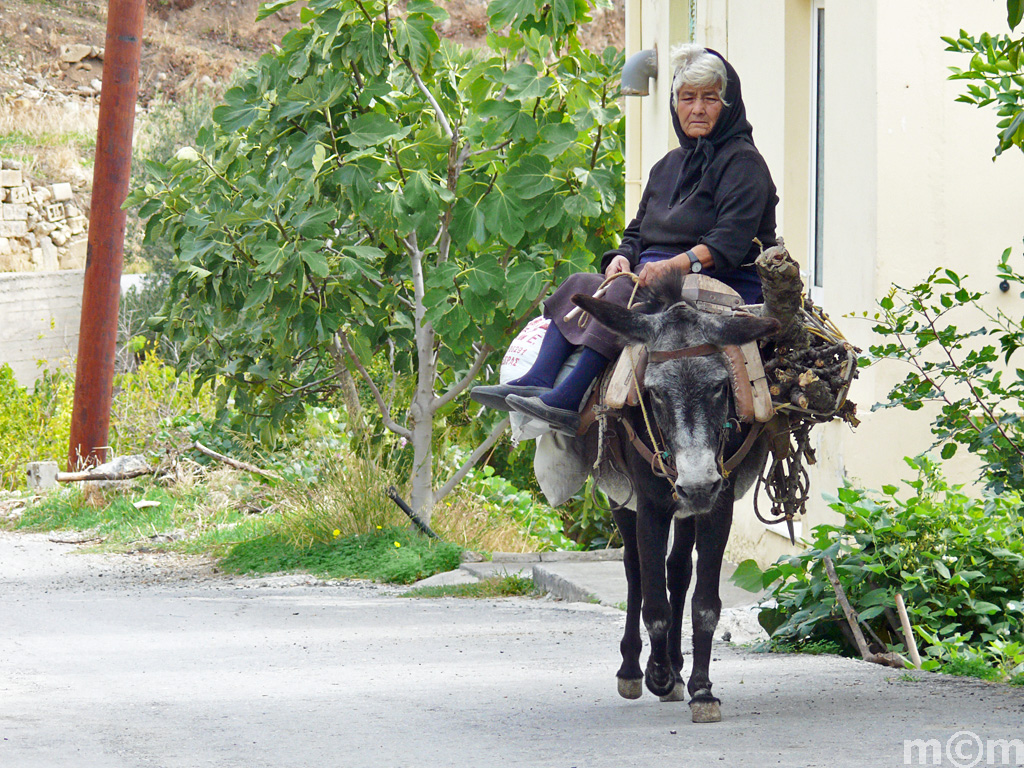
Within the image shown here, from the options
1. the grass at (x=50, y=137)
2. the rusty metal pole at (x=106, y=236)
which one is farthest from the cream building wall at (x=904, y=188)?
the grass at (x=50, y=137)

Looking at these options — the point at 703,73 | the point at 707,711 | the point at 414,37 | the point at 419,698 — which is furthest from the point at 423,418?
the point at 707,711

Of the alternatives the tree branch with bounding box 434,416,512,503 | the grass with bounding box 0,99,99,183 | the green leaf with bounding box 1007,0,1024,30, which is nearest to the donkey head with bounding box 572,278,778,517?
the green leaf with bounding box 1007,0,1024,30

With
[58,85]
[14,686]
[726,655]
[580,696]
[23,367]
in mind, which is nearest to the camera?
[580,696]

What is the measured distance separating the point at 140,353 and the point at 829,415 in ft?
67.7

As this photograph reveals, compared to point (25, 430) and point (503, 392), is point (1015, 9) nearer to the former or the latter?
point (503, 392)

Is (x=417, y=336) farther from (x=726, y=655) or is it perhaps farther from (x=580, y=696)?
(x=580, y=696)

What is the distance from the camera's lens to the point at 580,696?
224 inches

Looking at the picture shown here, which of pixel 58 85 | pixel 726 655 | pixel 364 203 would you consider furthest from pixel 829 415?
pixel 58 85

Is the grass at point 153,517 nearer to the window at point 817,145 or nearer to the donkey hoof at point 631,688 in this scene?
the window at point 817,145

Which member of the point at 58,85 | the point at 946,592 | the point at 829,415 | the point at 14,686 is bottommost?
the point at 14,686

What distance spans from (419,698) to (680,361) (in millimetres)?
1934

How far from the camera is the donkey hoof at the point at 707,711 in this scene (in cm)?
488

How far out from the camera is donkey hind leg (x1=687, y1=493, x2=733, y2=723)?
4.97 metres

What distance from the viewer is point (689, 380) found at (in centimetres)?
480
